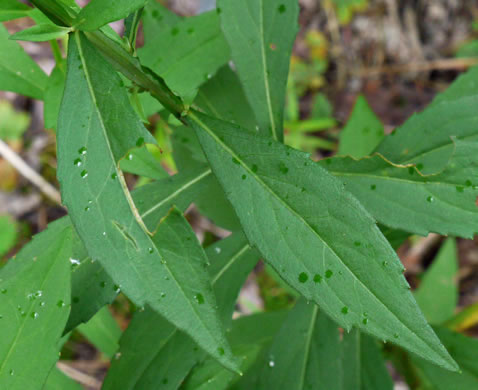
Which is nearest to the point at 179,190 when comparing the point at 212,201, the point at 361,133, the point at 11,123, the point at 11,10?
Answer: the point at 212,201

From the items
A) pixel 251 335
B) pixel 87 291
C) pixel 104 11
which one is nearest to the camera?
pixel 104 11

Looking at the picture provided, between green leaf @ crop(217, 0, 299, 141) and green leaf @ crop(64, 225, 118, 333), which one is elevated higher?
green leaf @ crop(217, 0, 299, 141)

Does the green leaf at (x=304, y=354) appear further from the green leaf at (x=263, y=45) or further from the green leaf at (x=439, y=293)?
the green leaf at (x=439, y=293)

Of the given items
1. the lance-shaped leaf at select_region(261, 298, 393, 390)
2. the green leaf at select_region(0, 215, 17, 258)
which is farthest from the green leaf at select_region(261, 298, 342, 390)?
the green leaf at select_region(0, 215, 17, 258)

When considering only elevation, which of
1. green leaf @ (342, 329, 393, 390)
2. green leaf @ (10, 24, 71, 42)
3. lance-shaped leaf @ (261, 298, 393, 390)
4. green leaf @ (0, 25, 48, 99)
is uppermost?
green leaf @ (0, 25, 48, 99)

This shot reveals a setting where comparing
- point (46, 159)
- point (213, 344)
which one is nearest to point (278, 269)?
point (213, 344)

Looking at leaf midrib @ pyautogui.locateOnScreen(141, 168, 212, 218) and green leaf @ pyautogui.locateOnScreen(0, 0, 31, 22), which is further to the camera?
leaf midrib @ pyautogui.locateOnScreen(141, 168, 212, 218)

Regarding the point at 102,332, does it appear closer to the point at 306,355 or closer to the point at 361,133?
the point at 306,355

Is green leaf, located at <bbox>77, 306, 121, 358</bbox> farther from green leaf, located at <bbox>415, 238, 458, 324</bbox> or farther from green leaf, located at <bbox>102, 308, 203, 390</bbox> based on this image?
green leaf, located at <bbox>415, 238, 458, 324</bbox>
